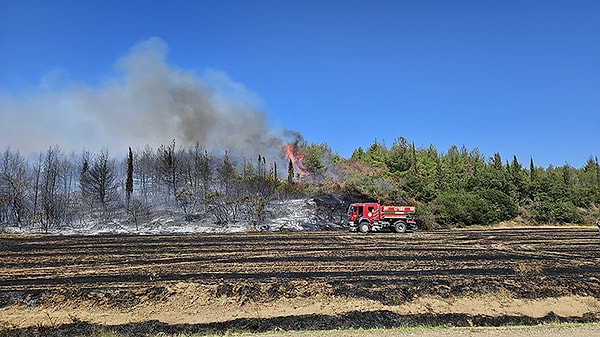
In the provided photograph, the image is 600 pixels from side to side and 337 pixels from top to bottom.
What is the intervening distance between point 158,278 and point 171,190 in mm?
35441

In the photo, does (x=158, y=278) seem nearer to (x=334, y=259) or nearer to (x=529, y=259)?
(x=334, y=259)

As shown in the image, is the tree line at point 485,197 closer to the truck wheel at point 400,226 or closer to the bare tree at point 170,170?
the truck wheel at point 400,226

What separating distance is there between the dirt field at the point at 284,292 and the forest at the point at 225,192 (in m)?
21.0

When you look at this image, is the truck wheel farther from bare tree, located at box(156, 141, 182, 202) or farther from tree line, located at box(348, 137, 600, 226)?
bare tree, located at box(156, 141, 182, 202)

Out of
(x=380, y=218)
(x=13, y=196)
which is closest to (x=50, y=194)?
(x=13, y=196)

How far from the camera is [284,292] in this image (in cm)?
1338

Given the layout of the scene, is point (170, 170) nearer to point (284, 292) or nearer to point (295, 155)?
point (295, 155)

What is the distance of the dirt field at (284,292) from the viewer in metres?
11.9

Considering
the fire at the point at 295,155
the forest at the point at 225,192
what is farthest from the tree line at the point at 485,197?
the fire at the point at 295,155

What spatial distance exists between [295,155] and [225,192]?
65.2 ft

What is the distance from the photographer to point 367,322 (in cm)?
1187

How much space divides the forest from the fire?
13.2ft

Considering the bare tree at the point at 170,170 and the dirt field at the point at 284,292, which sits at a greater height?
the bare tree at the point at 170,170

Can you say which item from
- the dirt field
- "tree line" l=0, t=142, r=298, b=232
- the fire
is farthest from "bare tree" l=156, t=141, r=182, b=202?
the dirt field
